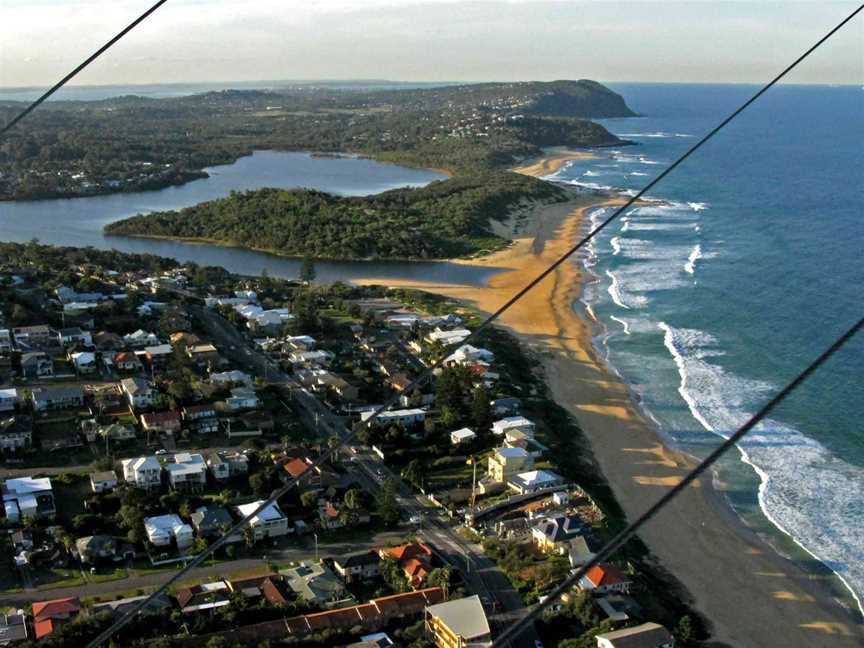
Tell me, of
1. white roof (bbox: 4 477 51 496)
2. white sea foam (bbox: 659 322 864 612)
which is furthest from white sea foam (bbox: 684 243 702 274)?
white roof (bbox: 4 477 51 496)

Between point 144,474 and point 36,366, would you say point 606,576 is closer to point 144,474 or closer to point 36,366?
point 144,474

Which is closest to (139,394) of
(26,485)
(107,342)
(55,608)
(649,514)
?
(26,485)

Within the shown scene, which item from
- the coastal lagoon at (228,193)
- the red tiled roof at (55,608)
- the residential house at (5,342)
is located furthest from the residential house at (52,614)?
the coastal lagoon at (228,193)

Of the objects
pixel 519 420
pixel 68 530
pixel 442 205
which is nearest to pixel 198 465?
pixel 68 530

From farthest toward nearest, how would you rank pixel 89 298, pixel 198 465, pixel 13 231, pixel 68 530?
pixel 13 231 < pixel 89 298 < pixel 198 465 < pixel 68 530

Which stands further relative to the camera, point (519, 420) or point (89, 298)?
point (89, 298)

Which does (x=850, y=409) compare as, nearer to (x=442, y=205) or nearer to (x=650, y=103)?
(x=442, y=205)

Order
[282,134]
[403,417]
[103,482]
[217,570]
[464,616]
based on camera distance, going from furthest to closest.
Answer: [282,134]
[403,417]
[103,482]
[217,570]
[464,616]
